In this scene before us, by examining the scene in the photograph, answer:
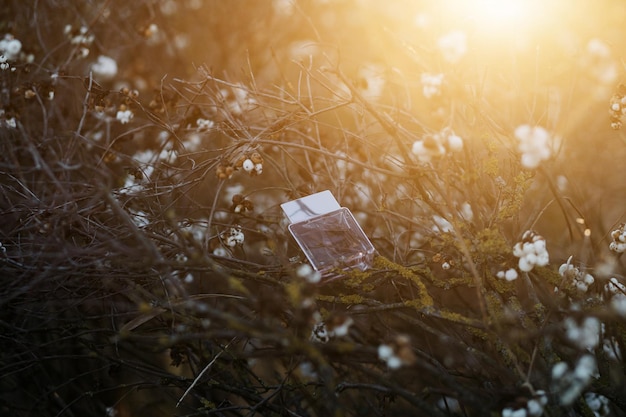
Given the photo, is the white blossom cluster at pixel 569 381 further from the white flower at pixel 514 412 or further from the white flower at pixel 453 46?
the white flower at pixel 453 46

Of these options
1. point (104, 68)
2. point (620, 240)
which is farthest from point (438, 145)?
point (104, 68)

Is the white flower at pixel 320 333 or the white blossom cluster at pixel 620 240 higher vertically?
the white flower at pixel 320 333

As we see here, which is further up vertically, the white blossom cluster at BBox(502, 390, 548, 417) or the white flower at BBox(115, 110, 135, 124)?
the white flower at BBox(115, 110, 135, 124)

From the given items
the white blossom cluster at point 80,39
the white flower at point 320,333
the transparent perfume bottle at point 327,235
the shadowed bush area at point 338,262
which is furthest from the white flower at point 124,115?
the white flower at point 320,333

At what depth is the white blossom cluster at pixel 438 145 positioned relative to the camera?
5.08 ft

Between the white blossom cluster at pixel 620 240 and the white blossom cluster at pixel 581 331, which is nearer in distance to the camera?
the white blossom cluster at pixel 581 331

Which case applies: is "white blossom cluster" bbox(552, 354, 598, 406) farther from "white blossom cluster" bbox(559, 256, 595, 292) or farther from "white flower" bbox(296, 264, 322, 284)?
"white flower" bbox(296, 264, 322, 284)

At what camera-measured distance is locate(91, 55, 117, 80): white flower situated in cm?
349

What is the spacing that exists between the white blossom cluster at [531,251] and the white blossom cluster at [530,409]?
0.35 meters

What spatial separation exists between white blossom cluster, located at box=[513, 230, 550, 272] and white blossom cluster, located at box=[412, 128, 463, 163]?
33 centimetres

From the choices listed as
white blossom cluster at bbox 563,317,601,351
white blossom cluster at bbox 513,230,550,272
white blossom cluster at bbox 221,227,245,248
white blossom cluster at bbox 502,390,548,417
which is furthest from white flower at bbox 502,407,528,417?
white blossom cluster at bbox 221,227,245,248

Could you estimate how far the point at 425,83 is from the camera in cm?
159

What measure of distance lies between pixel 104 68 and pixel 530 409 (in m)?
3.13

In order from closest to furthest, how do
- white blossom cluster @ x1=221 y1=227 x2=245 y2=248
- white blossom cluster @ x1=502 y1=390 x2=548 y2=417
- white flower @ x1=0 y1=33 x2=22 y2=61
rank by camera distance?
white blossom cluster @ x1=502 y1=390 x2=548 y2=417 < white blossom cluster @ x1=221 y1=227 x2=245 y2=248 < white flower @ x1=0 y1=33 x2=22 y2=61
